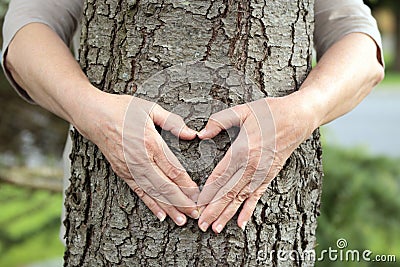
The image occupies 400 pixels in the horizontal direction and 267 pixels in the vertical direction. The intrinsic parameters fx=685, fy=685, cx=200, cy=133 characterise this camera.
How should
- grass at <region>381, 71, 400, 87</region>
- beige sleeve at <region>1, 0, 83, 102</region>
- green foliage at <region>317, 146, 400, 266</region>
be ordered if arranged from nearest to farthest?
beige sleeve at <region>1, 0, 83, 102</region>, green foliage at <region>317, 146, 400, 266</region>, grass at <region>381, 71, 400, 87</region>

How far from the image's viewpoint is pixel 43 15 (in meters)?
1.45

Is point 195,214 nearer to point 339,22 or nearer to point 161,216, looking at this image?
point 161,216

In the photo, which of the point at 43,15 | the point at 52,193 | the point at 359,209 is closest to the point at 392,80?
the point at 359,209

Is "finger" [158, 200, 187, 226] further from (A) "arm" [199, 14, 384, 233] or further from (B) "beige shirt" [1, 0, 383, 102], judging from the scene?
(B) "beige shirt" [1, 0, 383, 102]

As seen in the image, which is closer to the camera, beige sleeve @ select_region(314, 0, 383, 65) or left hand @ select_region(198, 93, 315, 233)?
left hand @ select_region(198, 93, 315, 233)

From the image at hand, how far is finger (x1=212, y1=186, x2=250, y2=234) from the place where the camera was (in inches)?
50.6

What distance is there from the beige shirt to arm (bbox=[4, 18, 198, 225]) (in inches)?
2.6

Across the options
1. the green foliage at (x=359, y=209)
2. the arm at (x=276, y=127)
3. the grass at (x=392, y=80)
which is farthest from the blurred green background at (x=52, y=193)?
the grass at (x=392, y=80)

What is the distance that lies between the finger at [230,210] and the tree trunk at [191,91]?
0.03 m

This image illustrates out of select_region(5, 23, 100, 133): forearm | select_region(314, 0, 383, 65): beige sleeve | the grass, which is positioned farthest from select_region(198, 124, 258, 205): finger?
the grass

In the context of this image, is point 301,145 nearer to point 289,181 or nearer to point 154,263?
point 289,181

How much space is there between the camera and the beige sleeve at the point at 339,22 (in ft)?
4.89

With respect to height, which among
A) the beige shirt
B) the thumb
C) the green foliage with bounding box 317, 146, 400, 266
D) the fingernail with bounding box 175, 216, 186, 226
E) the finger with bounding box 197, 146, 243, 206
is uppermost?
the beige shirt

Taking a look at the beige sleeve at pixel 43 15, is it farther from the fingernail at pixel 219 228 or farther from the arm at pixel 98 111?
the fingernail at pixel 219 228
